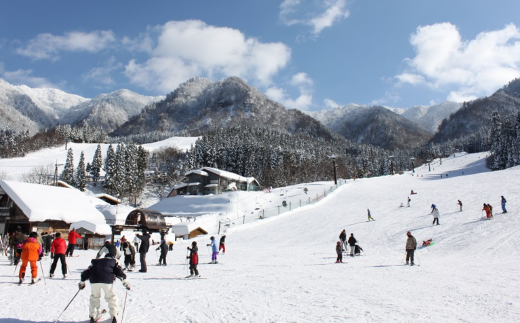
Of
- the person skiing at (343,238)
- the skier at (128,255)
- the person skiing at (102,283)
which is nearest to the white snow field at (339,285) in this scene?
the person skiing at (102,283)

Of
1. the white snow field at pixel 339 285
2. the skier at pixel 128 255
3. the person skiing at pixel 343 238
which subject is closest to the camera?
the white snow field at pixel 339 285

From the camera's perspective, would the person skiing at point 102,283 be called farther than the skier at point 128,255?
No

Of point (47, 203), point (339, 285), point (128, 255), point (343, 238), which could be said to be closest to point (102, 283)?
point (339, 285)

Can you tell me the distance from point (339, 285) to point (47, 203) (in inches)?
1209

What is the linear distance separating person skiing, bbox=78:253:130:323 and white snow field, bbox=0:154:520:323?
0.53 metres

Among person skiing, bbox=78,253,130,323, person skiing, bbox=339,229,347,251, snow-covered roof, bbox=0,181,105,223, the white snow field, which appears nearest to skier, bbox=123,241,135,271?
the white snow field

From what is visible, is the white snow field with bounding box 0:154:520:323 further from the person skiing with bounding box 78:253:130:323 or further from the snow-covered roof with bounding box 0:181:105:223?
the snow-covered roof with bounding box 0:181:105:223

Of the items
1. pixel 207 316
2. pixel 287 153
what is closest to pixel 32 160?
pixel 287 153

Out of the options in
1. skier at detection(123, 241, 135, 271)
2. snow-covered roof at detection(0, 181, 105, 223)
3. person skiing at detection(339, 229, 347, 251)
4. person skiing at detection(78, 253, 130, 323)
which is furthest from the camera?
snow-covered roof at detection(0, 181, 105, 223)

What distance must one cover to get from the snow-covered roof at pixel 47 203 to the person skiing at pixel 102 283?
2808cm

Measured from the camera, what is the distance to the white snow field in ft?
22.7

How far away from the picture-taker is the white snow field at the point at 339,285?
6.93 meters

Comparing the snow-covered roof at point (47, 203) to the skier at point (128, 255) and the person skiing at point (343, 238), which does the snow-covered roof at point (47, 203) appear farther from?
the person skiing at point (343, 238)

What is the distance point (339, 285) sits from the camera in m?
10.3
